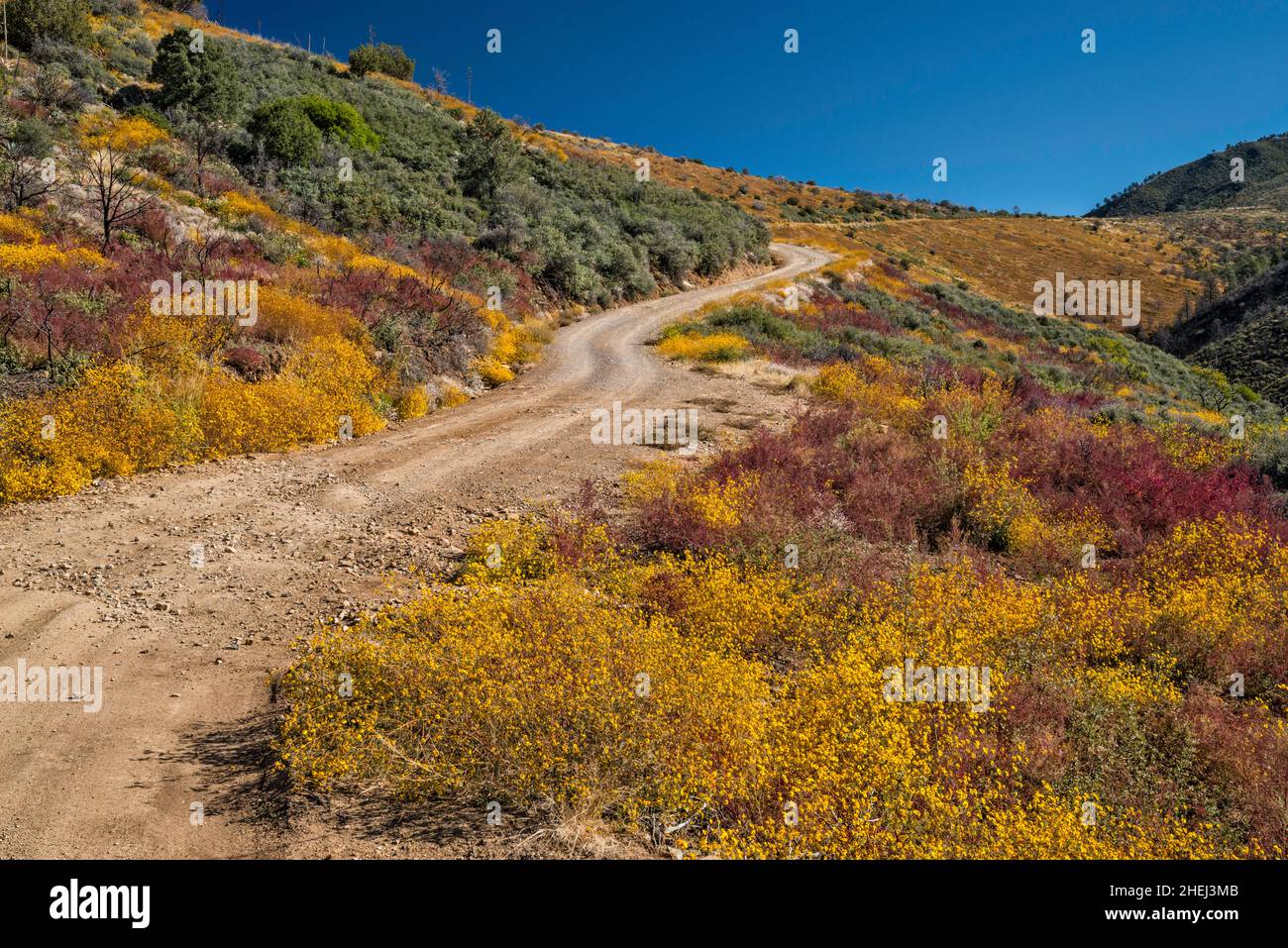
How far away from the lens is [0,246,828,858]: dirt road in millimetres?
4137

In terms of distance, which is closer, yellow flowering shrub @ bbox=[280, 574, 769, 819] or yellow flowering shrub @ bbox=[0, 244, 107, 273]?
yellow flowering shrub @ bbox=[280, 574, 769, 819]

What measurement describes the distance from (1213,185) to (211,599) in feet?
520

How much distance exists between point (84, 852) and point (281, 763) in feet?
3.46

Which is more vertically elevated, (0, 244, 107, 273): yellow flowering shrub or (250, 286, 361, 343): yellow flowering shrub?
(0, 244, 107, 273): yellow flowering shrub

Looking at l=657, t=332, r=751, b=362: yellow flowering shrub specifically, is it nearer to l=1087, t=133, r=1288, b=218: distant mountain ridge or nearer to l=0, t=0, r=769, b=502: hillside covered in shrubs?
l=0, t=0, r=769, b=502: hillside covered in shrubs

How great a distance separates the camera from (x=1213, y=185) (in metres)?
115

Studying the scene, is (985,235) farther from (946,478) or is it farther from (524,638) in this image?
(524,638)

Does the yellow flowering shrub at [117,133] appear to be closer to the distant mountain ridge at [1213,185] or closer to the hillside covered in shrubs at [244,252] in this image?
the hillside covered in shrubs at [244,252]

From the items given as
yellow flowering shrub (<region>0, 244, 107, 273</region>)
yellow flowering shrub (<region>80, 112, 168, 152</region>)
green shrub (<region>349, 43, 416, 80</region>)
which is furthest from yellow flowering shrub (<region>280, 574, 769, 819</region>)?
green shrub (<region>349, 43, 416, 80</region>)

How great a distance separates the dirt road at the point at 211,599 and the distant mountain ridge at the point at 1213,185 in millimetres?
128813

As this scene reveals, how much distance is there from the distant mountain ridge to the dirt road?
423 ft

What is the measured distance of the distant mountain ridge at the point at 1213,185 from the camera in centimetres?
10362

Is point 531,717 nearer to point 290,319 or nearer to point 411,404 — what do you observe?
point 411,404

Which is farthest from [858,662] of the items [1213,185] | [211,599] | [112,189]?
[1213,185]
